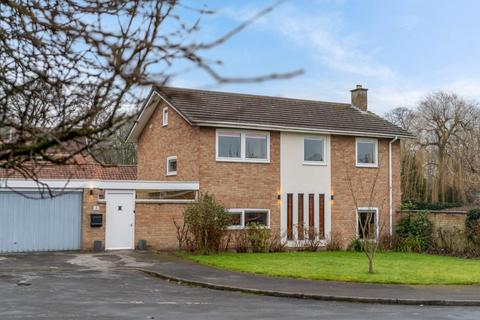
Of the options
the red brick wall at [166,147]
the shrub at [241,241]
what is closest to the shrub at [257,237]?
the shrub at [241,241]

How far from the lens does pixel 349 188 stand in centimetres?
2647

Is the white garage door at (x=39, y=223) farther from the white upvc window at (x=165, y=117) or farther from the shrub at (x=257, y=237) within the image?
the shrub at (x=257, y=237)

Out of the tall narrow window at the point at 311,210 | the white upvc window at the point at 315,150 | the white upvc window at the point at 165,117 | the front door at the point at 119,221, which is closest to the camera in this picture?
the front door at the point at 119,221

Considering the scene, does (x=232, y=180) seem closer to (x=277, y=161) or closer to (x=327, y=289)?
(x=277, y=161)

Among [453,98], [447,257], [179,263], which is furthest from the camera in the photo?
[453,98]

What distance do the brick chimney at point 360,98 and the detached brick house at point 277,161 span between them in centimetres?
122

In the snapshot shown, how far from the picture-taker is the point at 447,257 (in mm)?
23125

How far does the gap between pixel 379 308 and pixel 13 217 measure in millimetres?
13943

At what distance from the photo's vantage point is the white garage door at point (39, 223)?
21.1 metres

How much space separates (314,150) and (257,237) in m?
5.20

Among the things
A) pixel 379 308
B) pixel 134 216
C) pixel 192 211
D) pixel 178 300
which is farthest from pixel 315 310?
pixel 134 216

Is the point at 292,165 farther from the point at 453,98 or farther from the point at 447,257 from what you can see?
the point at 453,98

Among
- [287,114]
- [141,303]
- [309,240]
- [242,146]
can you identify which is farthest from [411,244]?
[141,303]

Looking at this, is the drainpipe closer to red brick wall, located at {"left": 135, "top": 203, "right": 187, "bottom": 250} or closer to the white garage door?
red brick wall, located at {"left": 135, "top": 203, "right": 187, "bottom": 250}
